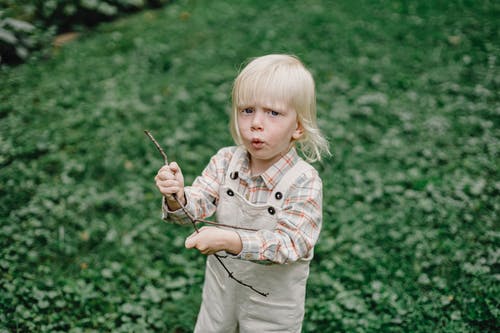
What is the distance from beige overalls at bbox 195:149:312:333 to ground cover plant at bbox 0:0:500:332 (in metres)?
0.92

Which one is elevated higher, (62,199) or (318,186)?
(318,186)

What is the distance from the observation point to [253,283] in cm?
212

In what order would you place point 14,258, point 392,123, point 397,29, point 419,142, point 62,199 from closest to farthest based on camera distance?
point 14,258
point 62,199
point 419,142
point 392,123
point 397,29

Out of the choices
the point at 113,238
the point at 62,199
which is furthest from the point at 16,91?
the point at 113,238

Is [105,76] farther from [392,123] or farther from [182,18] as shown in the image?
[392,123]

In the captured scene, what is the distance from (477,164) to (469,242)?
105 cm

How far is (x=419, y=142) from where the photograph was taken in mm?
4727

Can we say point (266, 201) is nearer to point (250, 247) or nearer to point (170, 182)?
point (250, 247)

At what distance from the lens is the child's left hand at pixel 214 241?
5.58 feet

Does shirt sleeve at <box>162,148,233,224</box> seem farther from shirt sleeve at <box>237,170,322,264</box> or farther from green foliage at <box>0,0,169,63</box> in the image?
green foliage at <box>0,0,169,63</box>

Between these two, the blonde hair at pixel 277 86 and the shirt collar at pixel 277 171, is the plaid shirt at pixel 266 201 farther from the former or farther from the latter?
the blonde hair at pixel 277 86

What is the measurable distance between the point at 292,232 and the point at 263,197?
232 millimetres

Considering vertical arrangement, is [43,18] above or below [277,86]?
below

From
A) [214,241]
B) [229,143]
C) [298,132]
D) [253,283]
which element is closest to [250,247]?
[214,241]
